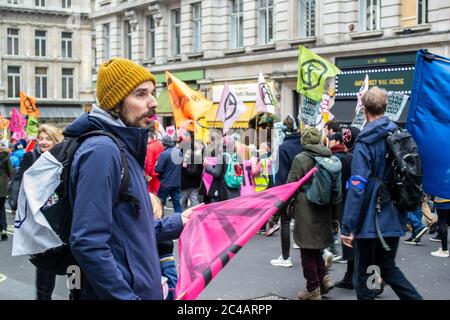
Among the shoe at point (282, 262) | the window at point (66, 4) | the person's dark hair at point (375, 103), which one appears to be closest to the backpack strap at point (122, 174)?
the person's dark hair at point (375, 103)

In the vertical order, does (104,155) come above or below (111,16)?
below

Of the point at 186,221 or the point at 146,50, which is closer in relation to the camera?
the point at 186,221

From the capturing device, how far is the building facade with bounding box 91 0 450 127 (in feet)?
70.2

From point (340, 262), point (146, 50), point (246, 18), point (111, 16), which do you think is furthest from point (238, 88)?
point (340, 262)

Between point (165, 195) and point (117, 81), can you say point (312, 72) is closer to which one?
point (165, 195)

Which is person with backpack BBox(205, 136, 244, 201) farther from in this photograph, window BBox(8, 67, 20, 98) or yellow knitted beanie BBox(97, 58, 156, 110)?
window BBox(8, 67, 20, 98)

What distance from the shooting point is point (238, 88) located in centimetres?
2791

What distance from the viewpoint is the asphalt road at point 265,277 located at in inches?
297

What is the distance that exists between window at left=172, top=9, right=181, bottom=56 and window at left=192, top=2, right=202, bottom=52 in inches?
56.8

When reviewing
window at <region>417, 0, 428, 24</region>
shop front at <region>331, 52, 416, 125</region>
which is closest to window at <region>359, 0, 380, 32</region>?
shop front at <region>331, 52, 416, 125</region>

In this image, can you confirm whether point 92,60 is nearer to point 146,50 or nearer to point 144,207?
point 146,50

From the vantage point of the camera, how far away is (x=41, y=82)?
165 feet

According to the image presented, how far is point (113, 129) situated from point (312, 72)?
10340mm

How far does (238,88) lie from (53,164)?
25.1m
